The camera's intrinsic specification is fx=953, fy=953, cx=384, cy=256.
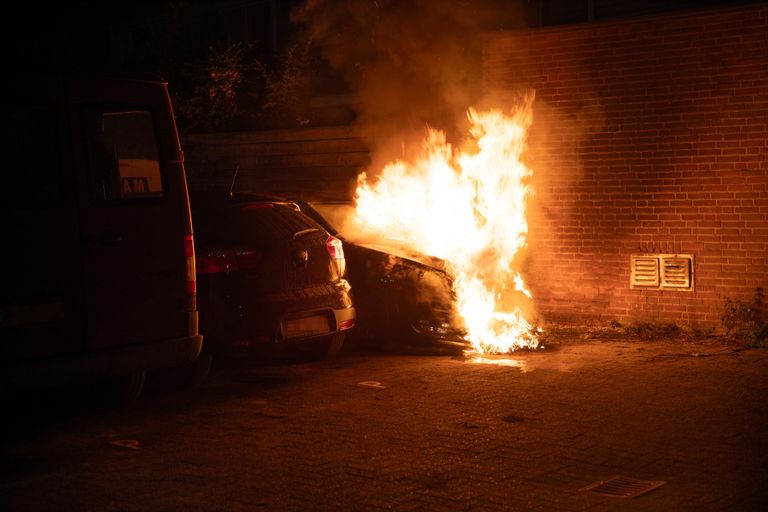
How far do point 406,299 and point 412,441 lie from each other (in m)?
3.53

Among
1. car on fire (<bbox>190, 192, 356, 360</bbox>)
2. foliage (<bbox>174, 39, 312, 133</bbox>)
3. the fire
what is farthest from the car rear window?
foliage (<bbox>174, 39, 312, 133</bbox>)

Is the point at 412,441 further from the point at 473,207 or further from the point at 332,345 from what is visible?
the point at 473,207

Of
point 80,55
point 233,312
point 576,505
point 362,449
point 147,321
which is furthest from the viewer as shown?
point 80,55

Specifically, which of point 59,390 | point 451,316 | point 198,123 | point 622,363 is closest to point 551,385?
point 622,363

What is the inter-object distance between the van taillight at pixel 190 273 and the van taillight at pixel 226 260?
0.81m

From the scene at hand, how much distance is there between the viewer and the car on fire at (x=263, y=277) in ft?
26.4

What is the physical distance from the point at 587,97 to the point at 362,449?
22.2 ft

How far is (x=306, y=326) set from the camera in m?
8.57

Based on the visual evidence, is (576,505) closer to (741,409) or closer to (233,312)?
(741,409)

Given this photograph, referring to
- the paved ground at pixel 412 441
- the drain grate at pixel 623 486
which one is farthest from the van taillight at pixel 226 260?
the drain grate at pixel 623 486

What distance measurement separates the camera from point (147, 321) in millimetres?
6871

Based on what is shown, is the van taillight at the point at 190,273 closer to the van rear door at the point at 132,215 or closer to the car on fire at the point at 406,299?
→ the van rear door at the point at 132,215

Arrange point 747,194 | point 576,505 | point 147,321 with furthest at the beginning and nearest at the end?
point 747,194 < point 147,321 < point 576,505

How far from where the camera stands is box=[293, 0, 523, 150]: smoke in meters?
12.8
